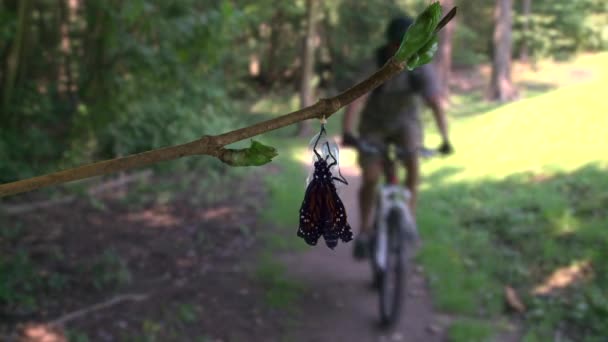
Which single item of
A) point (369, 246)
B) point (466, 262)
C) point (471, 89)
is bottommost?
point (466, 262)

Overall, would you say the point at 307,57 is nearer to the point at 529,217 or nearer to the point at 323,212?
the point at 529,217

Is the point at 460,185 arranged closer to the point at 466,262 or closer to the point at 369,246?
the point at 466,262

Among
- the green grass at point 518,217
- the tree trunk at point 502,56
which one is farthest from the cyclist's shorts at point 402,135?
the tree trunk at point 502,56

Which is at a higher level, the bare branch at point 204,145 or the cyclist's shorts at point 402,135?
the cyclist's shorts at point 402,135

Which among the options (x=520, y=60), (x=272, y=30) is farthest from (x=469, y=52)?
(x=272, y=30)

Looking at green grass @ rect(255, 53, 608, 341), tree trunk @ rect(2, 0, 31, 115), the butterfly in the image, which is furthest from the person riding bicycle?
the butterfly

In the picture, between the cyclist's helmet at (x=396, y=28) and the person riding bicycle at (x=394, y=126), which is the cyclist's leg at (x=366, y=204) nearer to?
the person riding bicycle at (x=394, y=126)

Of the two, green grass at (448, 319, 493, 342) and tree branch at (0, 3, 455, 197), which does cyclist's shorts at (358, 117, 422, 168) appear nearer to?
green grass at (448, 319, 493, 342)
